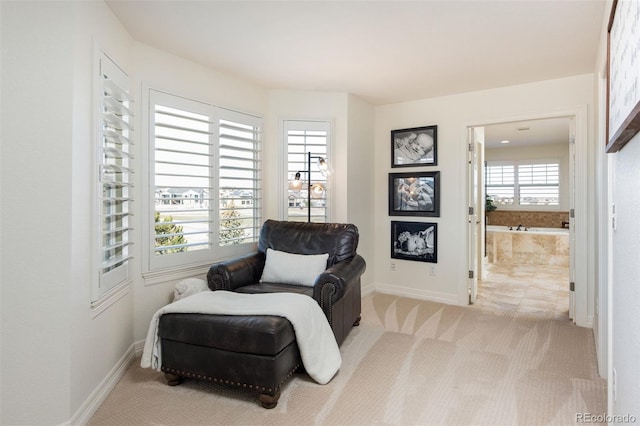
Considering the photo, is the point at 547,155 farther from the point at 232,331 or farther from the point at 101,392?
the point at 101,392

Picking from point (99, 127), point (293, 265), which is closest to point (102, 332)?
point (99, 127)

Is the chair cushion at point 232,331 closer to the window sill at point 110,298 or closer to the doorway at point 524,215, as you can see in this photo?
the window sill at point 110,298

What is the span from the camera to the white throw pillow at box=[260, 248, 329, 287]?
3230 mm

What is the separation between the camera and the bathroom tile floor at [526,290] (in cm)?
417

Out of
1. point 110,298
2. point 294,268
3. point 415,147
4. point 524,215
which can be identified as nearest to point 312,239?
point 294,268

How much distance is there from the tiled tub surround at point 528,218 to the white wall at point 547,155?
0.12 metres

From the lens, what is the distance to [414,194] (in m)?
4.59

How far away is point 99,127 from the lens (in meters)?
2.23

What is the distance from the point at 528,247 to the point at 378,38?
5.70 metres

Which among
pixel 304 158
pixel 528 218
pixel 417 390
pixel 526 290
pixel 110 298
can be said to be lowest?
pixel 417 390

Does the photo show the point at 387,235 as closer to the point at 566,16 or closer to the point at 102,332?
the point at 566,16

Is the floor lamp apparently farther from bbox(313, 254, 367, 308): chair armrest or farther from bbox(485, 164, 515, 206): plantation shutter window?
bbox(485, 164, 515, 206): plantation shutter window

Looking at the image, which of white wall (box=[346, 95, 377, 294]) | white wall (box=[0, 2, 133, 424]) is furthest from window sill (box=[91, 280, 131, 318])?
white wall (box=[346, 95, 377, 294])

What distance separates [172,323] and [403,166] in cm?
334
